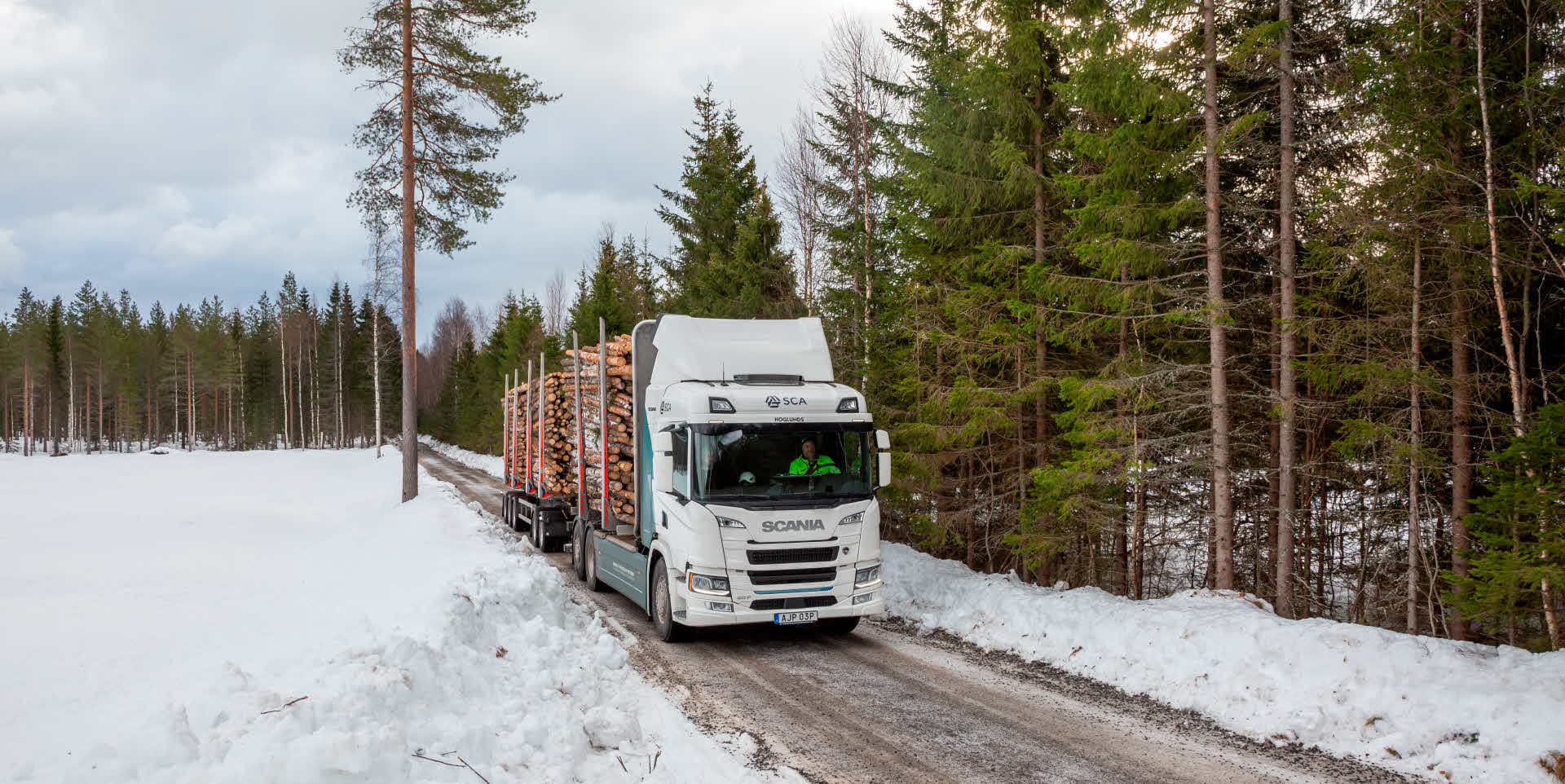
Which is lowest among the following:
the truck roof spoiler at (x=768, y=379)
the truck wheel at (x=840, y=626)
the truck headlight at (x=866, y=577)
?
the truck wheel at (x=840, y=626)

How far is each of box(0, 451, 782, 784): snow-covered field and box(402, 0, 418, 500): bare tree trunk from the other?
20.3ft

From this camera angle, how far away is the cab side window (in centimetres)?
863

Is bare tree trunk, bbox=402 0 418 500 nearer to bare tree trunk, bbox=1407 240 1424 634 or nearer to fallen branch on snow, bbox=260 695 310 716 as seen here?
fallen branch on snow, bbox=260 695 310 716

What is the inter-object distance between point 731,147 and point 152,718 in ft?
72.9

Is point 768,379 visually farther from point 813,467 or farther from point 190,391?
point 190,391

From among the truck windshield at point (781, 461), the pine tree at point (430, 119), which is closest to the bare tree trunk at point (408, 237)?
the pine tree at point (430, 119)

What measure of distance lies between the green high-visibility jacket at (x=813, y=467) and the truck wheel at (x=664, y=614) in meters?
1.90

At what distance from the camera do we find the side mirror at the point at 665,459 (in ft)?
29.3

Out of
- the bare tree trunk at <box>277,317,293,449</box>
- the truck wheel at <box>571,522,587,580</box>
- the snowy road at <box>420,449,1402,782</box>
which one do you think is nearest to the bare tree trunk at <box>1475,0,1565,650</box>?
the snowy road at <box>420,449,1402,782</box>

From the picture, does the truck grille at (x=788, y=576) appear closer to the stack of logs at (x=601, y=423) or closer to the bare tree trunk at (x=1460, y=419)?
the stack of logs at (x=601, y=423)

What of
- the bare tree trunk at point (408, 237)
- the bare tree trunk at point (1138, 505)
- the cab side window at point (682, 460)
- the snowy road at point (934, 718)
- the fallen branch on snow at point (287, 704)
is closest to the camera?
the fallen branch on snow at point (287, 704)

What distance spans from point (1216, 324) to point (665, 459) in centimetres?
706

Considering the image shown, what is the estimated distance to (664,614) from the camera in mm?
8922

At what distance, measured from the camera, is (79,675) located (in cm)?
610
